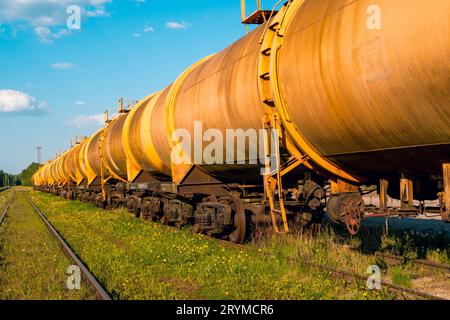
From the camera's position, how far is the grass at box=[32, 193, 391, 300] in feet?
19.1

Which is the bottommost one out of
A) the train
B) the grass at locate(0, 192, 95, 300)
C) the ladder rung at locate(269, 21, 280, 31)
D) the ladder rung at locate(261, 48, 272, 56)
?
the grass at locate(0, 192, 95, 300)

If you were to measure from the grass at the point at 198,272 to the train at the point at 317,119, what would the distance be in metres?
0.84

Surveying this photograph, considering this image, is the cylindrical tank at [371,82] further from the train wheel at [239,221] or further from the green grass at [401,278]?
the train wheel at [239,221]

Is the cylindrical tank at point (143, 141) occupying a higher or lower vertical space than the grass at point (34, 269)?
higher

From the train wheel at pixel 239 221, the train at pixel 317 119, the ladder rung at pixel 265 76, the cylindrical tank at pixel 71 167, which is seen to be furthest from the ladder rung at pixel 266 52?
the cylindrical tank at pixel 71 167

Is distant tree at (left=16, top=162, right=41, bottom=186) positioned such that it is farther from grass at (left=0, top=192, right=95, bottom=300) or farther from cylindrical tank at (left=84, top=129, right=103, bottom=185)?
grass at (left=0, top=192, right=95, bottom=300)

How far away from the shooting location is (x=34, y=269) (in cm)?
786

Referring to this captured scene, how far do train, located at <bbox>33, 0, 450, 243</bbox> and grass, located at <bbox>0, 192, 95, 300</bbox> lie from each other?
10.7 feet

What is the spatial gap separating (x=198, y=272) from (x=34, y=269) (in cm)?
312

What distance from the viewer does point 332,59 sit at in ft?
18.0

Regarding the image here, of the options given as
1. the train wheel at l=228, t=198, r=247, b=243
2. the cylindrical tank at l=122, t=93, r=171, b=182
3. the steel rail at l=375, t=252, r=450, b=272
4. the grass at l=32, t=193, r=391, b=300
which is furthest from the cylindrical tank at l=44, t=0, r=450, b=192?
the cylindrical tank at l=122, t=93, r=171, b=182

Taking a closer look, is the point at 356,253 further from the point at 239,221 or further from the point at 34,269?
the point at 34,269

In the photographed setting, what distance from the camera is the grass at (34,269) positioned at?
20.4 feet

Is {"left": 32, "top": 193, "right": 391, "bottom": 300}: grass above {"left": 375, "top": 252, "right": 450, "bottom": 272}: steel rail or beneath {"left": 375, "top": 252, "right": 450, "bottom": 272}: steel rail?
beneath
